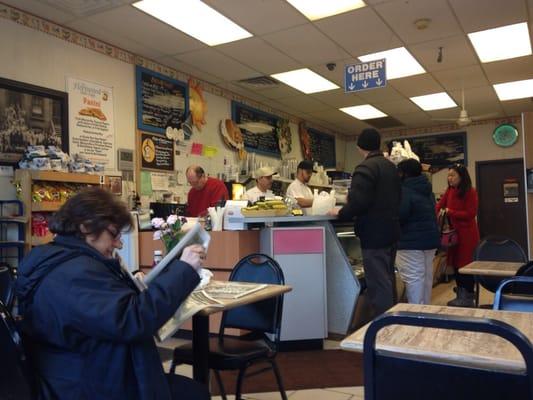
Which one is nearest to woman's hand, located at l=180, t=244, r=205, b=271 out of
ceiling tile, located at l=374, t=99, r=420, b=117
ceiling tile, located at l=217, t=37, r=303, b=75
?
ceiling tile, located at l=217, t=37, r=303, b=75

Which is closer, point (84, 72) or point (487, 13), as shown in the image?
point (487, 13)

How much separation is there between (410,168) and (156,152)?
3056 mm

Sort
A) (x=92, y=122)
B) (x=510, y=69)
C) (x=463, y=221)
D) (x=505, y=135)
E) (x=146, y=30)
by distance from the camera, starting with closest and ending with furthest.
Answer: (x=146, y=30), (x=92, y=122), (x=463, y=221), (x=510, y=69), (x=505, y=135)

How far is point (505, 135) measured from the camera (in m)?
9.53

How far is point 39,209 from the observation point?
13.0ft

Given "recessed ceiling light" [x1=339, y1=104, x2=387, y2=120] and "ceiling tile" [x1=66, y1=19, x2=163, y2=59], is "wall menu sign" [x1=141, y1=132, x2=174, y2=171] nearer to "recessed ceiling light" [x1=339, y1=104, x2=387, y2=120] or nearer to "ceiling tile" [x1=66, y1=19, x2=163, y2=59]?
"ceiling tile" [x1=66, y1=19, x2=163, y2=59]

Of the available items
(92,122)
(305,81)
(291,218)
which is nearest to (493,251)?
(291,218)

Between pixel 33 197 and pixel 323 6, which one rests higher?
pixel 323 6

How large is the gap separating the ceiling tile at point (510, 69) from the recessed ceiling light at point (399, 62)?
91 centimetres

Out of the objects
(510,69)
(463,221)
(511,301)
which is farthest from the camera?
(510,69)

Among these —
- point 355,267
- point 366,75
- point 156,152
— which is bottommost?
point 355,267

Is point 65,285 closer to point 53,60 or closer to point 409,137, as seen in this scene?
point 53,60

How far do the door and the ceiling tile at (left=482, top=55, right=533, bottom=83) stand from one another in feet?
10.3

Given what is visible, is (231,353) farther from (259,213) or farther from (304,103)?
(304,103)
